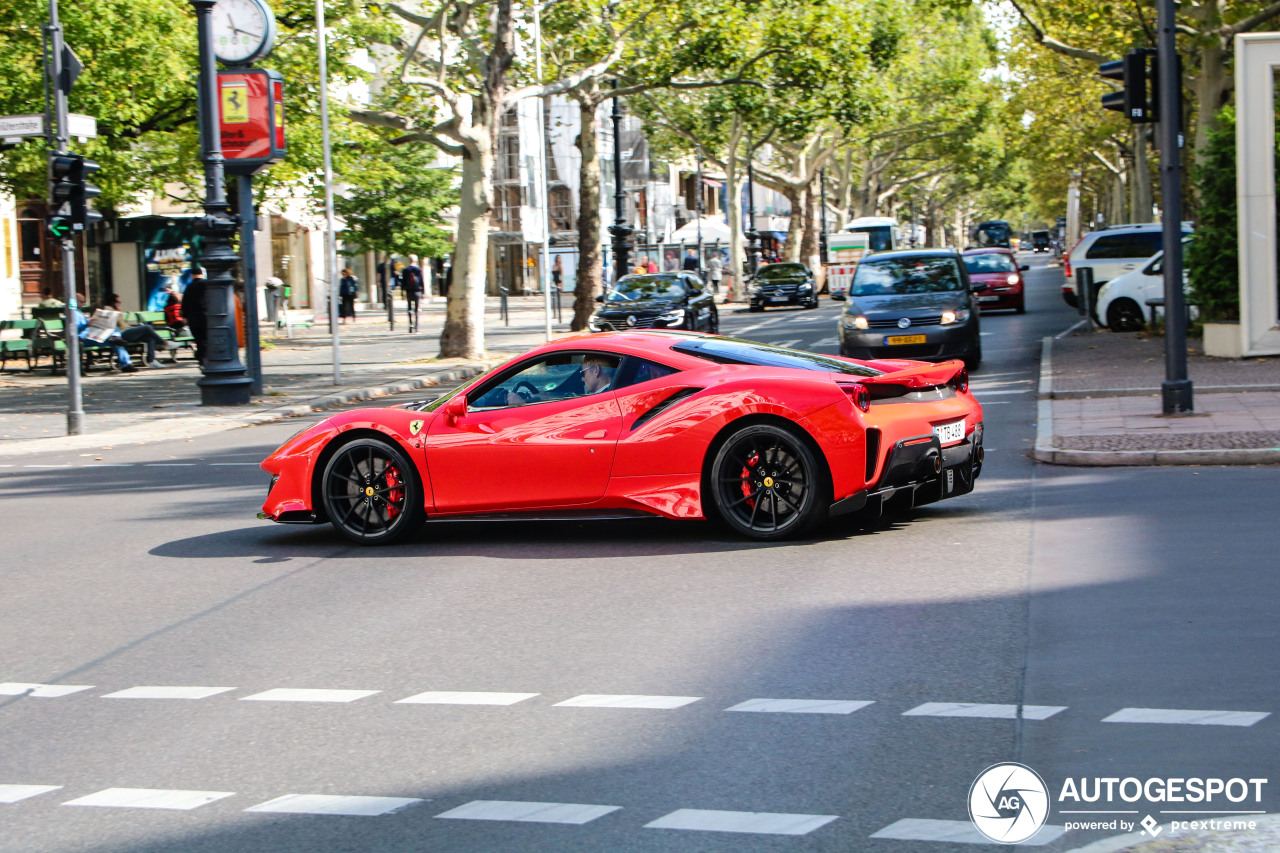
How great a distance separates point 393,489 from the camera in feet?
31.4

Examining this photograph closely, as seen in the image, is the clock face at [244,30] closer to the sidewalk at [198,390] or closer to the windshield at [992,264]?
the sidewalk at [198,390]

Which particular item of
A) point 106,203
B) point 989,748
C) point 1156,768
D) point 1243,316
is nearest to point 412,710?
point 989,748

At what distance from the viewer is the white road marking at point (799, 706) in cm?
547

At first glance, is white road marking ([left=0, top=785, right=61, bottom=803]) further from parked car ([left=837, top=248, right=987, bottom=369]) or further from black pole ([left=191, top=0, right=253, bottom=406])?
parked car ([left=837, top=248, right=987, bottom=369])

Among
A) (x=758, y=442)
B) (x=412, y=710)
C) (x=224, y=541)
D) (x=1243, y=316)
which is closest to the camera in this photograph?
(x=412, y=710)

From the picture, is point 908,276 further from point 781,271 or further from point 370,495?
point 781,271

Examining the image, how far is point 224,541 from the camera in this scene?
10.2 meters

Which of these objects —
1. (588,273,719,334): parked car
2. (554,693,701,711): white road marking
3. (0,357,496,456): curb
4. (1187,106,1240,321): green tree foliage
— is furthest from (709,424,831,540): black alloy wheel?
(588,273,719,334): parked car

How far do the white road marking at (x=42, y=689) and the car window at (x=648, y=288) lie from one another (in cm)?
2744

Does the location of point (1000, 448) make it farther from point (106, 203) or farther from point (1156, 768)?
point (106, 203)

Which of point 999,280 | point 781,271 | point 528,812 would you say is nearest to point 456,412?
point 528,812

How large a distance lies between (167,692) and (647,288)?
Answer: 28.4m

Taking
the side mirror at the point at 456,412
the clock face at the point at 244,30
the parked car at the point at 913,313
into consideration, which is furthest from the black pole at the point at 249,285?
the side mirror at the point at 456,412

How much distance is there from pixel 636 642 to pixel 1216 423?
837 cm
